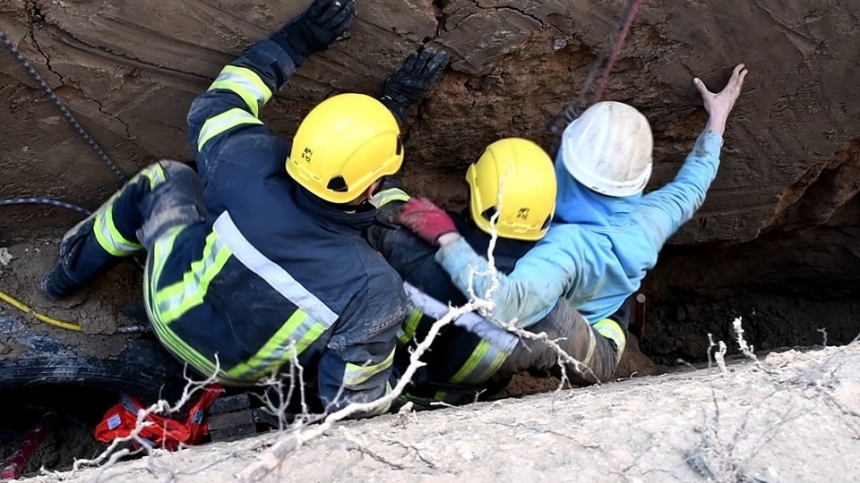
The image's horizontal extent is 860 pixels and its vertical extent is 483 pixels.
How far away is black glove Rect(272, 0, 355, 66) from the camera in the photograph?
261cm

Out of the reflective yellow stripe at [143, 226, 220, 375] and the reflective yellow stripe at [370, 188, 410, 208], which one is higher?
the reflective yellow stripe at [370, 188, 410, 208]

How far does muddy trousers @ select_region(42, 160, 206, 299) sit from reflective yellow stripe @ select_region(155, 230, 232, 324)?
0.70 ft

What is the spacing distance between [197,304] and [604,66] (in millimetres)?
1906

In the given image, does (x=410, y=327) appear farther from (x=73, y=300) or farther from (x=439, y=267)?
(x=73, y=300)

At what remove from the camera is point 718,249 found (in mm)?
4551

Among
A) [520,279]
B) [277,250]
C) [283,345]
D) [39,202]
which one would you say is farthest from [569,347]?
[39,202]

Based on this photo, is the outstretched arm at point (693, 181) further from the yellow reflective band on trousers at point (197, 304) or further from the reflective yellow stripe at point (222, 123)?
the reflective yellow stripe at point (222, 123)

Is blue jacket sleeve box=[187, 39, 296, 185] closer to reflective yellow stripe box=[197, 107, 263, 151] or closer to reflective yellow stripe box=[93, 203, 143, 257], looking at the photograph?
reflective yellow stripe box=[197, 107, 263, 151]

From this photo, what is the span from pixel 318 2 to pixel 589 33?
43.2 inches

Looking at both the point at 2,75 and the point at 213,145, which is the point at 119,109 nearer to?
the point at 2,75

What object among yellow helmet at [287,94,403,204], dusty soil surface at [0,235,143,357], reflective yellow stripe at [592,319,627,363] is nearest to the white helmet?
reflective yellow stripe at [592,319,627,363]

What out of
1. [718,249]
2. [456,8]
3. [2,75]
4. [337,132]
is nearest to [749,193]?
[718,249]

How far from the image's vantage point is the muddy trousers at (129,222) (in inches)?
99.6

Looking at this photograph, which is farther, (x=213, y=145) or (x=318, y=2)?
(x=318, y=2)
